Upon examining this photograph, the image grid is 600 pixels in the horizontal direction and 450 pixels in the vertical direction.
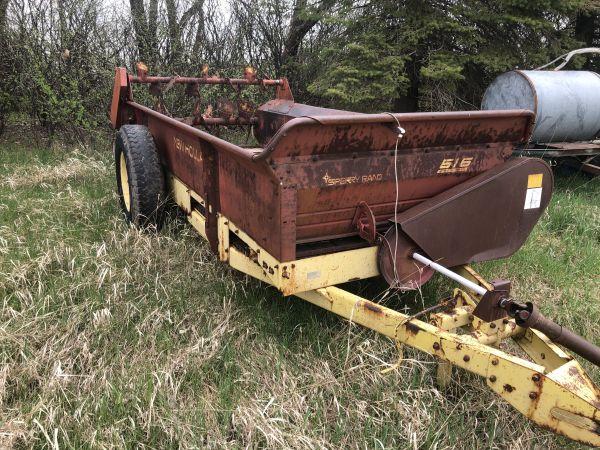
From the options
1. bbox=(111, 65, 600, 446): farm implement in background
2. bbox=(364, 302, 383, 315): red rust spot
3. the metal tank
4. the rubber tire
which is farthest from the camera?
the metal tank

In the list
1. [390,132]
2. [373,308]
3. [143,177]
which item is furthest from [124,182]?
[373,308]

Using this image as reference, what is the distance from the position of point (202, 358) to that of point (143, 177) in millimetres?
1697

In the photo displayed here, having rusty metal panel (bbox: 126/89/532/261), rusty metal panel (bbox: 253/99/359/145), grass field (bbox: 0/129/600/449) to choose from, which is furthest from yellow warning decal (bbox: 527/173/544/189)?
rusty metal panel (bbox: 253/99/359/145)

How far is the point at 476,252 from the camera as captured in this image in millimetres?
2822

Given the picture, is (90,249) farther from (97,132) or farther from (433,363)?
(97,132)

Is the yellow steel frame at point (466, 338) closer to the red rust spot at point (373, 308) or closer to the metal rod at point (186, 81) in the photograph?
the red rust spot at point (373, 308)

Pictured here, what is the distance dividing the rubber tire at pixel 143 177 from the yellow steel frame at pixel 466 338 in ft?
3.49

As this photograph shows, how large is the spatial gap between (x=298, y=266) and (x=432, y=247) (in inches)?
29.1

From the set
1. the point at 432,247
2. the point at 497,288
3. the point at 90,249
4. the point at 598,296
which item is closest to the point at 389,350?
the point at 432,247

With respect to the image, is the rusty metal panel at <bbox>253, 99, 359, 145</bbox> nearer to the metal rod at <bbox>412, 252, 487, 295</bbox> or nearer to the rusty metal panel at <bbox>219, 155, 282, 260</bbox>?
the rusty metal panel at <bbox>219, 155, 282, 260</bbox>

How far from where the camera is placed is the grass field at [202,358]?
85.9 inches

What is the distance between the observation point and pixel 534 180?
2807 millimetres

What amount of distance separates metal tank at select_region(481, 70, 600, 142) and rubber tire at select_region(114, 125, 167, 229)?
4.39m

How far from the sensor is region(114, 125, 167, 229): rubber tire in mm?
3773
